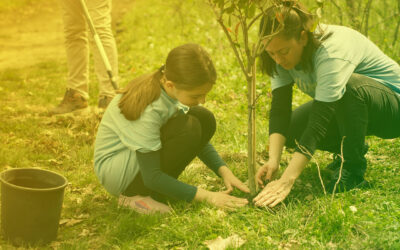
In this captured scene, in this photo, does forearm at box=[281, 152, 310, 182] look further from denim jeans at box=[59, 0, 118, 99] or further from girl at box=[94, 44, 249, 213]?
denim jeans at box=[59, 0, 118, 99]

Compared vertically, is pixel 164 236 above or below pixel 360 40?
below

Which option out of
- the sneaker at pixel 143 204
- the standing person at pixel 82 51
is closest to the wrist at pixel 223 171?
the sneaker at pixel 143 204

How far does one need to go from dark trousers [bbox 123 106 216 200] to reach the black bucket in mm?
518

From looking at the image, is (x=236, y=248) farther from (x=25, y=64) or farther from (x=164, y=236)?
(x=25, y=64)

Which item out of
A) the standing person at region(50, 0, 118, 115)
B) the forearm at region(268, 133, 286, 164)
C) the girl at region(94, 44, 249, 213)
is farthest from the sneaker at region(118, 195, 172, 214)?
the standing person at region(50, 0, 118, 115)

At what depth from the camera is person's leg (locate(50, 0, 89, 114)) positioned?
17.1 feet

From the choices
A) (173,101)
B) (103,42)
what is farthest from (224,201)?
(103,42)

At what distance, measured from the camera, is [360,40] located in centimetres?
323

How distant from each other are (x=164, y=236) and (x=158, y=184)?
1.01 feet

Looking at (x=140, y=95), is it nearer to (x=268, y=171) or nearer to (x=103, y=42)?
(x=268, y=171)

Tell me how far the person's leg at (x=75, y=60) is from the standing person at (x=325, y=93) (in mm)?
2569

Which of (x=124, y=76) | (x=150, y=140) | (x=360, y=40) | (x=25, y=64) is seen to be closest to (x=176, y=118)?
(x=150, y=140)

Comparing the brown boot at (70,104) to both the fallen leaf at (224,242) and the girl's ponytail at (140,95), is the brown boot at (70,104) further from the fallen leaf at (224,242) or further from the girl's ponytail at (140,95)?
the fallen leaf at (224,242)

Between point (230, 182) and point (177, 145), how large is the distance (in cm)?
44
